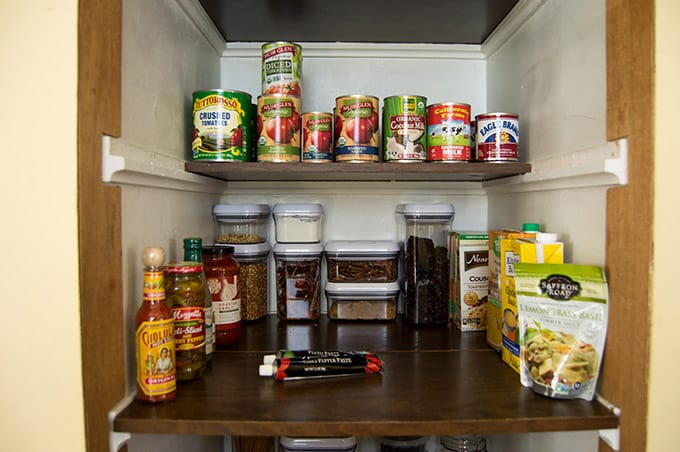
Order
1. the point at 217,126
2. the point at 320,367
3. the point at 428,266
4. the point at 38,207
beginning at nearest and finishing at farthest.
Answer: the point at 38,207 → the point at 320,367 → the point at 217,126 → the point at 428,266

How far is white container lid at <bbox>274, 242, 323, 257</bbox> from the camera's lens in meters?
1.38

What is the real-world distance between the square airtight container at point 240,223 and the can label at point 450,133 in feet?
1.80

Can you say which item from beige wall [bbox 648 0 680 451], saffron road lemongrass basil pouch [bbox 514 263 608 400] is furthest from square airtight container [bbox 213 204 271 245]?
beige wall [bbox 648 0 680 451]

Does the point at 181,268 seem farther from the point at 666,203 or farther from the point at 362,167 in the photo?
the point at 666,203

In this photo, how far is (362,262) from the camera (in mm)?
1404

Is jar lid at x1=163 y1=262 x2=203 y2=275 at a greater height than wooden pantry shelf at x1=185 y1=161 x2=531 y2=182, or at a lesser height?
lesser

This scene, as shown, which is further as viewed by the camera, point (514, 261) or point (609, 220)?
point (514, 261)

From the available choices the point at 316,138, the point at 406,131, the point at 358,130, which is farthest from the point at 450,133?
the point at 316,138

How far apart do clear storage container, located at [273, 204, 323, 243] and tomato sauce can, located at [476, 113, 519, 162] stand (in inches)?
20.4

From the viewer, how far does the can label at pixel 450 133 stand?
1.16 meters

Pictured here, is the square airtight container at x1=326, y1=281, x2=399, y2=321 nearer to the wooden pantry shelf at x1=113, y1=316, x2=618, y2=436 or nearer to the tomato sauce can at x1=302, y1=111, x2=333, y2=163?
the wooden pantry shelf at x1=113, y1=316, x2=618, y2=436

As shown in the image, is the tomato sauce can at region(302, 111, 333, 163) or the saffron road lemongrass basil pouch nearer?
the saffron road lemongrass basil pouch

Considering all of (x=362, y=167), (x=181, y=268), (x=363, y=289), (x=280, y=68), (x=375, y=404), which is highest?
(x=280, y=68)

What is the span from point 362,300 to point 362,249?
0.15 meters
